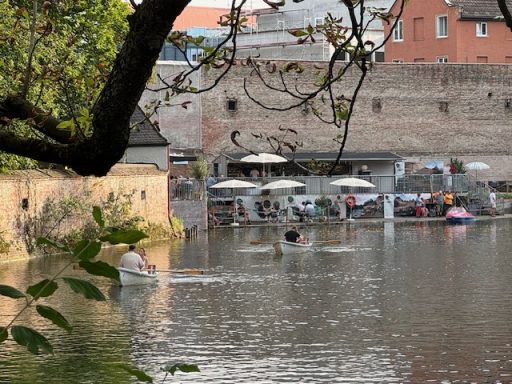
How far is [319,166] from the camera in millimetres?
7812

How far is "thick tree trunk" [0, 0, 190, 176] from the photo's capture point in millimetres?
5102

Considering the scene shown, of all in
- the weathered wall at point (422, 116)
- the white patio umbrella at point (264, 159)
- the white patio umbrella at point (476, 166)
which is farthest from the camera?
the weathered wall at point (422, 116)

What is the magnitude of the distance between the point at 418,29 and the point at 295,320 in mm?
57502

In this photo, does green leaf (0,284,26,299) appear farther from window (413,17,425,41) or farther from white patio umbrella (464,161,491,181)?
window (413,17,425,41)

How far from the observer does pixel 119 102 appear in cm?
532

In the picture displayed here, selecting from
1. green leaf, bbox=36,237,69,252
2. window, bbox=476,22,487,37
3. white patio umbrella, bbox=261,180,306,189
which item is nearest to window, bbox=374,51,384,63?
window, bbox=476,22,487,37

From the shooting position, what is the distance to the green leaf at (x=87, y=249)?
15.0 ft

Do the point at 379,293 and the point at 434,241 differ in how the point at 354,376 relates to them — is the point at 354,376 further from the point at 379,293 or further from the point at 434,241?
the point at 434,241

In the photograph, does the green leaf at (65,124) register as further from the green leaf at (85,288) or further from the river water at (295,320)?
the river water at (295,320)

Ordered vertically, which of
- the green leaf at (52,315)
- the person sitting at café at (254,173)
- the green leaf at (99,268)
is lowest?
the green leaf at (52,315)

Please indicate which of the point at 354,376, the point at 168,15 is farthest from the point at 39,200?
the point at 168,15

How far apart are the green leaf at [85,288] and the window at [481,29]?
250ft

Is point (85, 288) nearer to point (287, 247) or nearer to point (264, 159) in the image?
point (287, 247)

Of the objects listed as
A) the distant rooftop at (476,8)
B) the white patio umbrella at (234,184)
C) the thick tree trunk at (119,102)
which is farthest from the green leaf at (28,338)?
the distant rooftop at (476,8)
